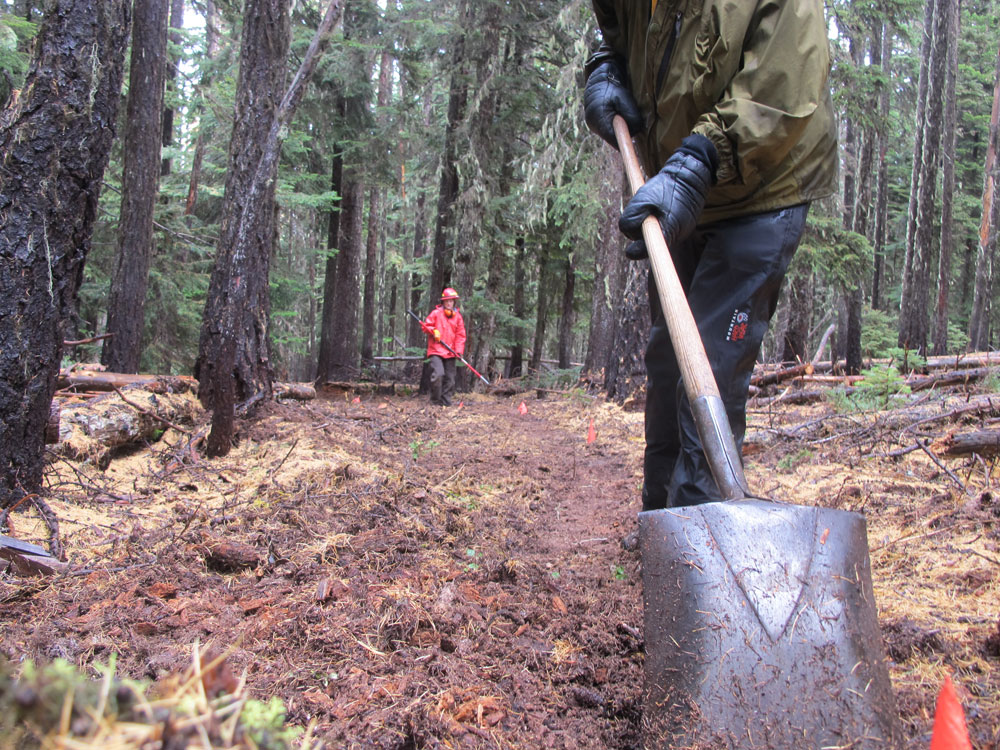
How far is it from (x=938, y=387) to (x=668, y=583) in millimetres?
6713

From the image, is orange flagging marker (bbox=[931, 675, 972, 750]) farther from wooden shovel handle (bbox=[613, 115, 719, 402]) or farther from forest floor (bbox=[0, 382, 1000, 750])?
wooden shovel handle (bbox=[613, 115, 719, 402])

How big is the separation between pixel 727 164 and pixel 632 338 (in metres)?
7.25

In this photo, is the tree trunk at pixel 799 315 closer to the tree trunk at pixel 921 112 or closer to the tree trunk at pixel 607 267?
the tree trunk at pixel 921 112

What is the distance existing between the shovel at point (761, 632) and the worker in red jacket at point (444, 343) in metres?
10.6

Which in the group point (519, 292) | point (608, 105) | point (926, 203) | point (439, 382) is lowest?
point (439, 382)

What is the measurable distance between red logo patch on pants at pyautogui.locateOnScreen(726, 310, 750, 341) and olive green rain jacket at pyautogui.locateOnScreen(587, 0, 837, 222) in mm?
436

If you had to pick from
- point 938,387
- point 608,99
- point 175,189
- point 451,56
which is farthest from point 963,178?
point 608,99

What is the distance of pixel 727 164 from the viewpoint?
2424 mm

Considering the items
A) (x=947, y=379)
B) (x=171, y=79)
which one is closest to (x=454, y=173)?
(x=171, y=79)

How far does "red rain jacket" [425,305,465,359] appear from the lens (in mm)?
12586

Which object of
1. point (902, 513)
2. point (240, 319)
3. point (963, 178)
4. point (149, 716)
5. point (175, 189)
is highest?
point (963, 178)

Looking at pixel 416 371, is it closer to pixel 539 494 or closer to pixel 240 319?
pixel 240 319

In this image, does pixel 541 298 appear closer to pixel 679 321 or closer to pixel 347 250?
pixel 347 250

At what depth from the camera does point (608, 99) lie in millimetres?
3107
